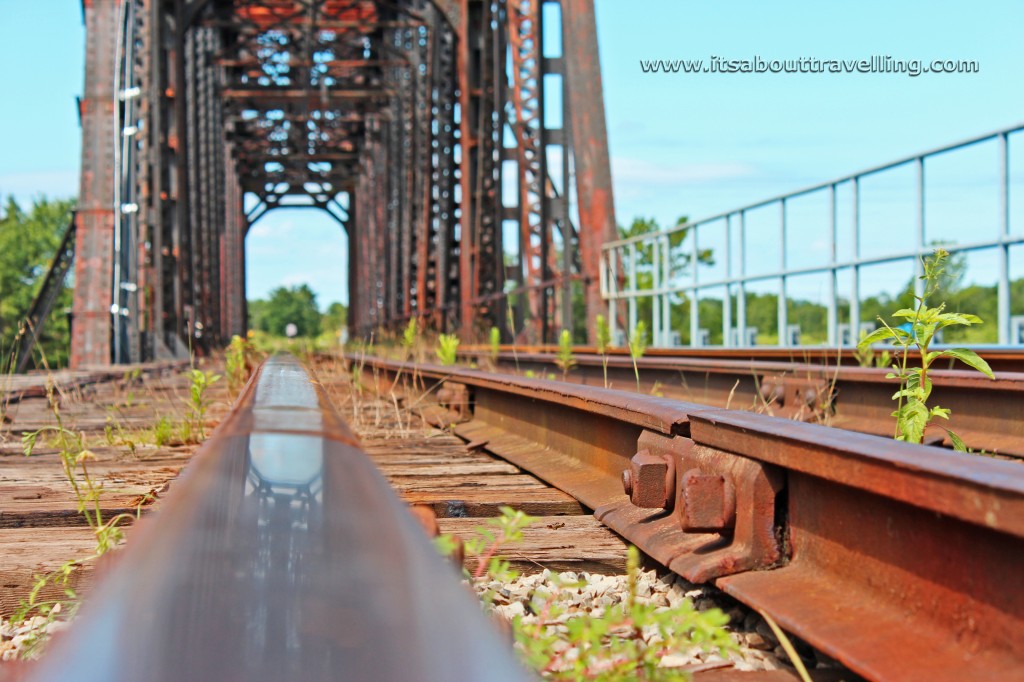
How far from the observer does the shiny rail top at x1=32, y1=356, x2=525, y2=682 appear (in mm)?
868

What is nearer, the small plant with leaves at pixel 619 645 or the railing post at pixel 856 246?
the small plant with leaves at pixel 619 645

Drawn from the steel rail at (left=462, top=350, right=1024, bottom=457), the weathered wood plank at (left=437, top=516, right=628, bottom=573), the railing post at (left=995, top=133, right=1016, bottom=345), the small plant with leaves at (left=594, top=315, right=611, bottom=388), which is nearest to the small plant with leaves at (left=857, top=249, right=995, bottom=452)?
the steel rail at (left=462, top=350, right=1024, bottom=457)

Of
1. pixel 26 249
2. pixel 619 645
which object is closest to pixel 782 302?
pixel 619 645

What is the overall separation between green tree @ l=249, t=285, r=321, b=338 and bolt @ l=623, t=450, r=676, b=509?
137m

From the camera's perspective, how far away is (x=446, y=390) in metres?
6.58

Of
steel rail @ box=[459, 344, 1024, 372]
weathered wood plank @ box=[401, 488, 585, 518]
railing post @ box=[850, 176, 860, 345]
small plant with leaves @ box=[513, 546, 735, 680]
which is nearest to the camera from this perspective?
small plant with leaves @ box=[513, 546, 735, 680]

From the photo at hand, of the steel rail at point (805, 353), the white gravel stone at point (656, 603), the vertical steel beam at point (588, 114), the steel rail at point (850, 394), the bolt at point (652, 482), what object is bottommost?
the white gravel stone at point (656, 603)

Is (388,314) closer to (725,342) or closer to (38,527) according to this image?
(725,342)

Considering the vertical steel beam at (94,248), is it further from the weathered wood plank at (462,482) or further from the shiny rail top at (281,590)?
the shiny rail top at (281,590)

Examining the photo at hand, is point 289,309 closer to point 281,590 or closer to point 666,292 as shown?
point 666,292

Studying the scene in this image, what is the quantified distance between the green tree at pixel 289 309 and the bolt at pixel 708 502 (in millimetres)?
137285

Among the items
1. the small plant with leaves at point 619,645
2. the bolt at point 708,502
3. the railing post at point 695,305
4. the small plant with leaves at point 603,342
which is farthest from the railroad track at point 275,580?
the railing post at point 695,305

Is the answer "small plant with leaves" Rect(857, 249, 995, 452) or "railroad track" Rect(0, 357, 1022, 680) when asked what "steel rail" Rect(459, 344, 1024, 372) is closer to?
"small plant with leaves" Rect(857, 249, 995, 452)

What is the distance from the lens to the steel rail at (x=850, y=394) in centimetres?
366
